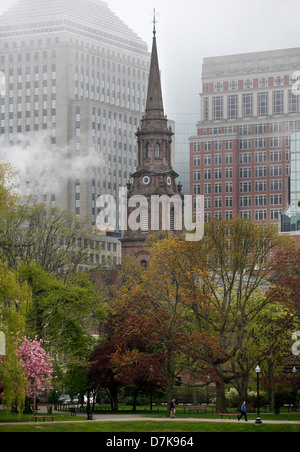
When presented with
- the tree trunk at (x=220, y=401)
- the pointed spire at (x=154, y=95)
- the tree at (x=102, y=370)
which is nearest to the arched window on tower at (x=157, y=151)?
the pointed spire at (x=154, y=95)

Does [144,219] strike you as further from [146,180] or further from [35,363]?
[35,363]

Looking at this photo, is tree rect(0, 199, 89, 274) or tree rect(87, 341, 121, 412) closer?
tree rect(87, 341, 121, 412)

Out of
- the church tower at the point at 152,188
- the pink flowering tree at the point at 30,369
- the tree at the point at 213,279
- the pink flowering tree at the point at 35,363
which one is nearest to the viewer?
the pink flowering tree at the point at 30,369

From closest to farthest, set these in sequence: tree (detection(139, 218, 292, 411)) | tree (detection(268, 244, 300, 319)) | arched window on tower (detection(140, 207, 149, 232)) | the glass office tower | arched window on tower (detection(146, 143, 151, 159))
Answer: tree (detection(139, 218, 292, 411)), tree (detection(268, 244, 300, 319)), arched window on tower (detection(140, 207, 149, 232)), arched window on tower (detection(146, 143, 151, 159)), the glass office tower

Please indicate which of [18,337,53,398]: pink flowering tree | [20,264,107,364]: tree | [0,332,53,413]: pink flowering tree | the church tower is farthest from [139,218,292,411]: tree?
the church tower

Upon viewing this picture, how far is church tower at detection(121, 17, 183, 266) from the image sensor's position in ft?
468

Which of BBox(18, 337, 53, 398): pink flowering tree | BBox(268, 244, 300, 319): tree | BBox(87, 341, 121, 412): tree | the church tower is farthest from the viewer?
the church tower

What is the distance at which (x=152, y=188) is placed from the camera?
145 meters

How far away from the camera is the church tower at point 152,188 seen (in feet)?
468

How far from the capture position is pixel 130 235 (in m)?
144

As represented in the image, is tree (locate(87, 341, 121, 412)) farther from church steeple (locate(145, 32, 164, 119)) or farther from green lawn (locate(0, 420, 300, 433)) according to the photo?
church steeple (locate(145, 32, 164, 119))

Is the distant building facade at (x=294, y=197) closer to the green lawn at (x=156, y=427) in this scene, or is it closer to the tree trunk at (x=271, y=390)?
the tree trunk at (x=271, y=390)

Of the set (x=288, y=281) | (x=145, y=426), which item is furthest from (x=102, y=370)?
(x=145, y=426)
